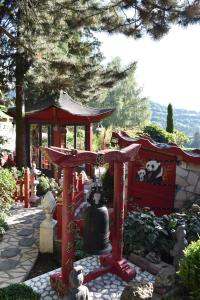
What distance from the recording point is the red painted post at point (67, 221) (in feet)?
17.6

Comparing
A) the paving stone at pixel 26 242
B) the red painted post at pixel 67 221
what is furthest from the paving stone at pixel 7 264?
the red painted post at pixel 67 221

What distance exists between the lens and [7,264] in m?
7.30

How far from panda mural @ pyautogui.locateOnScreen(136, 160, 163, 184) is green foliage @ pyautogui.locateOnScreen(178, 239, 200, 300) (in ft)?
16.5

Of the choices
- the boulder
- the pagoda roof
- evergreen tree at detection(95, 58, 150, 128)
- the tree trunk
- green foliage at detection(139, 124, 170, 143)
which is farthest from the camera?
evergreen tree at detection(95, 58, 150, 128)

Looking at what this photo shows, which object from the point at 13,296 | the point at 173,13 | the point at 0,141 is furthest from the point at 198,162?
the point at 0,141

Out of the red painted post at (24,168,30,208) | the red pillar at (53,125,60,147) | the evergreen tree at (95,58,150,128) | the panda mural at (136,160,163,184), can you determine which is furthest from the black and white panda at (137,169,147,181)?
the evergreen tree at (95,58,150,128)

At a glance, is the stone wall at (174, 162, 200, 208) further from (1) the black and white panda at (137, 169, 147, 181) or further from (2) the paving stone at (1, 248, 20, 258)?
(2) the paving stone at (1, 248, 20, 258)

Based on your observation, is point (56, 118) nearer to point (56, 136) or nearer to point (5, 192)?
point (56, 136)

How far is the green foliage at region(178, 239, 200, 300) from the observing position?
4.26 m

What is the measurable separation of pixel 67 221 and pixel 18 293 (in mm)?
1399

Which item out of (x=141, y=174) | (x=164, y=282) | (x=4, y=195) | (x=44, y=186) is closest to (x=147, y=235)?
(x=164, y=282)

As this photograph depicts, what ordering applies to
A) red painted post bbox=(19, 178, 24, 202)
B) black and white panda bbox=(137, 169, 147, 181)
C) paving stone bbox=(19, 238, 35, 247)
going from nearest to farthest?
1. paving stone bbox=(19, 238, 35, 247)
2. black and white panda bbox=(137, 169, 147, 181)
3. red painted post bbox=(19, 178, 24, 202)

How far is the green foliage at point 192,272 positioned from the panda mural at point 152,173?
16.5ft

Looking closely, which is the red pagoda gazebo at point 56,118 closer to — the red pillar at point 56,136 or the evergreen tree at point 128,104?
the red pillar at point 56,136
